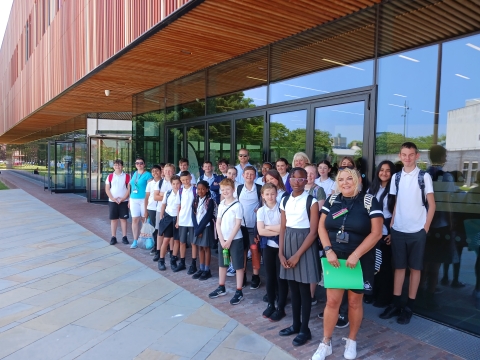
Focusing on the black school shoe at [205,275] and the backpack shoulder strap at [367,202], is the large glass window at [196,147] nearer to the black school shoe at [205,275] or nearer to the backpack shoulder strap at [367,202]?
the black school shoe at [205,275]

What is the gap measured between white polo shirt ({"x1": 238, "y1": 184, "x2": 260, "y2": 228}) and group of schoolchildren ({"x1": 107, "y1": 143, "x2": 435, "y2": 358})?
0.5 inches

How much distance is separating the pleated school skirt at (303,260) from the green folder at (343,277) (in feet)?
1.02

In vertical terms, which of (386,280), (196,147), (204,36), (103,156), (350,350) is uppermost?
(204,36)

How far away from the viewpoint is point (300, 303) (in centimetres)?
385

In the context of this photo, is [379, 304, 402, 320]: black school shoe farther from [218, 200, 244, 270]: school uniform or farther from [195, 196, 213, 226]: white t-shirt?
[195, 196, 213, 226]: white t-shirt

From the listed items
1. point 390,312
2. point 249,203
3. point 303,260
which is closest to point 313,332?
point 303,260

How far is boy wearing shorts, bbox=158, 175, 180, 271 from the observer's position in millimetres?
5926

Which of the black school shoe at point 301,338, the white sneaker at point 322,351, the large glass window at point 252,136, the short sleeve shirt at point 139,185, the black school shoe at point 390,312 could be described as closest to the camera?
the white sneaker at point 322,351

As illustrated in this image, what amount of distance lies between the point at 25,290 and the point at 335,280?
13.8 feet

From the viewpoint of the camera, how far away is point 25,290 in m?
5.06

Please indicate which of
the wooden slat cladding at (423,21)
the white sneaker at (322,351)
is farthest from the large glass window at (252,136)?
the white sneaker at (322,351)

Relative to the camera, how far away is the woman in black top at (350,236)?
10.4ft

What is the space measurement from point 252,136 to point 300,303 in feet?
12.6

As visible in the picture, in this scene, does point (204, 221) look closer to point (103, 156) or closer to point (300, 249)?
point (300, 249)
